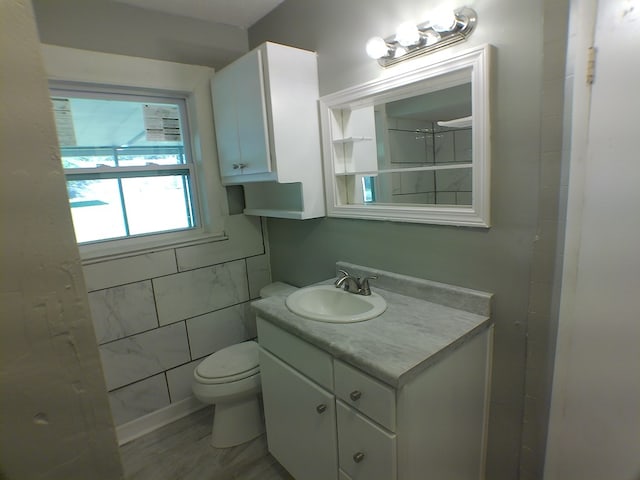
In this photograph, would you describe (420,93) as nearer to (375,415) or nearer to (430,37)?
(430,37)

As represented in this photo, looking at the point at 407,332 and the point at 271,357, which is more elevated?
the point at 407,332

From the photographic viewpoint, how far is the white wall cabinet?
66.6 inches

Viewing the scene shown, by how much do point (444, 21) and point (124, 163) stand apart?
183 cm

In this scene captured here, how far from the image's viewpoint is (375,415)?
1059 millimetres

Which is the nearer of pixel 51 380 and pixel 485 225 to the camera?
pixel 51 380

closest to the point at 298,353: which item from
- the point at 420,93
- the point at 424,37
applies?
the point at 420,93

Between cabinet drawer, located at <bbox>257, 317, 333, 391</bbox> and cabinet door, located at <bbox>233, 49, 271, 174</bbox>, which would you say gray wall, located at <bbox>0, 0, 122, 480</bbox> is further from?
cabinet door, located at <bbox>233, 49, 271, 174</bbox>

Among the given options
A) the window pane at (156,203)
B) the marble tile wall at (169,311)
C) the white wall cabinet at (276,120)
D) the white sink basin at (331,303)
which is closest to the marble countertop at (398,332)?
the white sink basin at (331,303)

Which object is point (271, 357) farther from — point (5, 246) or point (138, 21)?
point (138, 21)

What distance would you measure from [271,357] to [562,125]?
1.40 m

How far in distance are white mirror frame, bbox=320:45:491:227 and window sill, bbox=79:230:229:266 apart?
950mm

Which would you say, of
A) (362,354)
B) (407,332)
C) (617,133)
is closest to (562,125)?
(617,133)

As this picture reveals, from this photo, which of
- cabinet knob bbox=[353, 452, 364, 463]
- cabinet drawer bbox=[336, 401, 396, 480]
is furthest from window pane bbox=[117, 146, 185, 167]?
cabinet knob bbox=[353, 452, 364, 463]

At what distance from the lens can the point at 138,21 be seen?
1874mm
